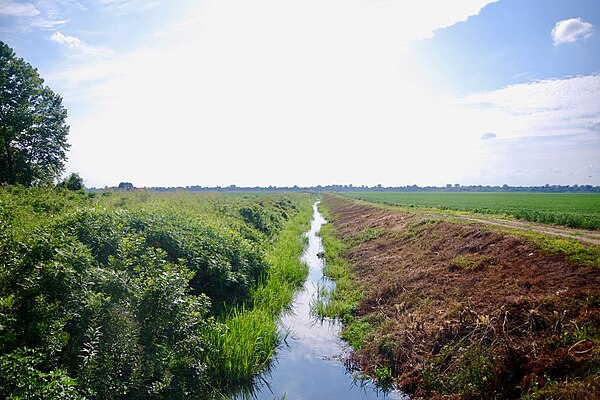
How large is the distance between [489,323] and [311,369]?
4271mm

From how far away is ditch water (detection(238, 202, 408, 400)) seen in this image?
25.3 ft

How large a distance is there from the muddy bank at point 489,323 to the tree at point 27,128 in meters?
29.9

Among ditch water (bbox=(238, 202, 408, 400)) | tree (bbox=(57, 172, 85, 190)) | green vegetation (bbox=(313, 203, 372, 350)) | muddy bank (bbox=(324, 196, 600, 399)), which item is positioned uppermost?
tree (bbox=(57, 172, 85, 190))

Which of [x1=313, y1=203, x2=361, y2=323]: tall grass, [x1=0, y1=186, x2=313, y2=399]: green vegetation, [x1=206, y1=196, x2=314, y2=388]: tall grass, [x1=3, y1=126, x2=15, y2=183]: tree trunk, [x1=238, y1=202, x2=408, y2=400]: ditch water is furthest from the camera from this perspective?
[x1=3, y1=126, x2=15, y2=183]: tree trunk

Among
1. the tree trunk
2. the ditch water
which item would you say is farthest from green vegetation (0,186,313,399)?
the tree trunk

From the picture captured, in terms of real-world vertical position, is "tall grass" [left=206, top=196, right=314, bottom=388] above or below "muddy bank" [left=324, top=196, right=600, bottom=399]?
below

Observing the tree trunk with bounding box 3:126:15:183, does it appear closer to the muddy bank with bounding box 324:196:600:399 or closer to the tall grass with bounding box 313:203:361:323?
the tall grass with bounding box 313:203:361:323

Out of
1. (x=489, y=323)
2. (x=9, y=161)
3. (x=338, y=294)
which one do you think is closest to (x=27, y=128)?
(x=9, y=161)

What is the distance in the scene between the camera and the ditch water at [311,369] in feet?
25.3

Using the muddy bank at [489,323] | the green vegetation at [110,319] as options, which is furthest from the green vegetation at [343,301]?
the green vegetation at [110,319]

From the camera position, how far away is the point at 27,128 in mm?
29375

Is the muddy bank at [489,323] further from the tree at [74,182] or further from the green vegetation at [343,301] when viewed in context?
the tree at [74,182]

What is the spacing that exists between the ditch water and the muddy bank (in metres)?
0.65

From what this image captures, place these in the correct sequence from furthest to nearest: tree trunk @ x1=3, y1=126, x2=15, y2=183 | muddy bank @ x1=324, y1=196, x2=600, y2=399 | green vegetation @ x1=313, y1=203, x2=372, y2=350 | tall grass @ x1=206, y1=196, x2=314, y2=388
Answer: tree trunk @ x1=3, y1=126, x2=15, y2=183
green vegetation @ x1=313, y1=203, x2=372, y2=350
tall grass @ x1=206, y1=196, x2=314, y2=388
muddy bank @ x1=324, y1=196, x2=600, y2=399
